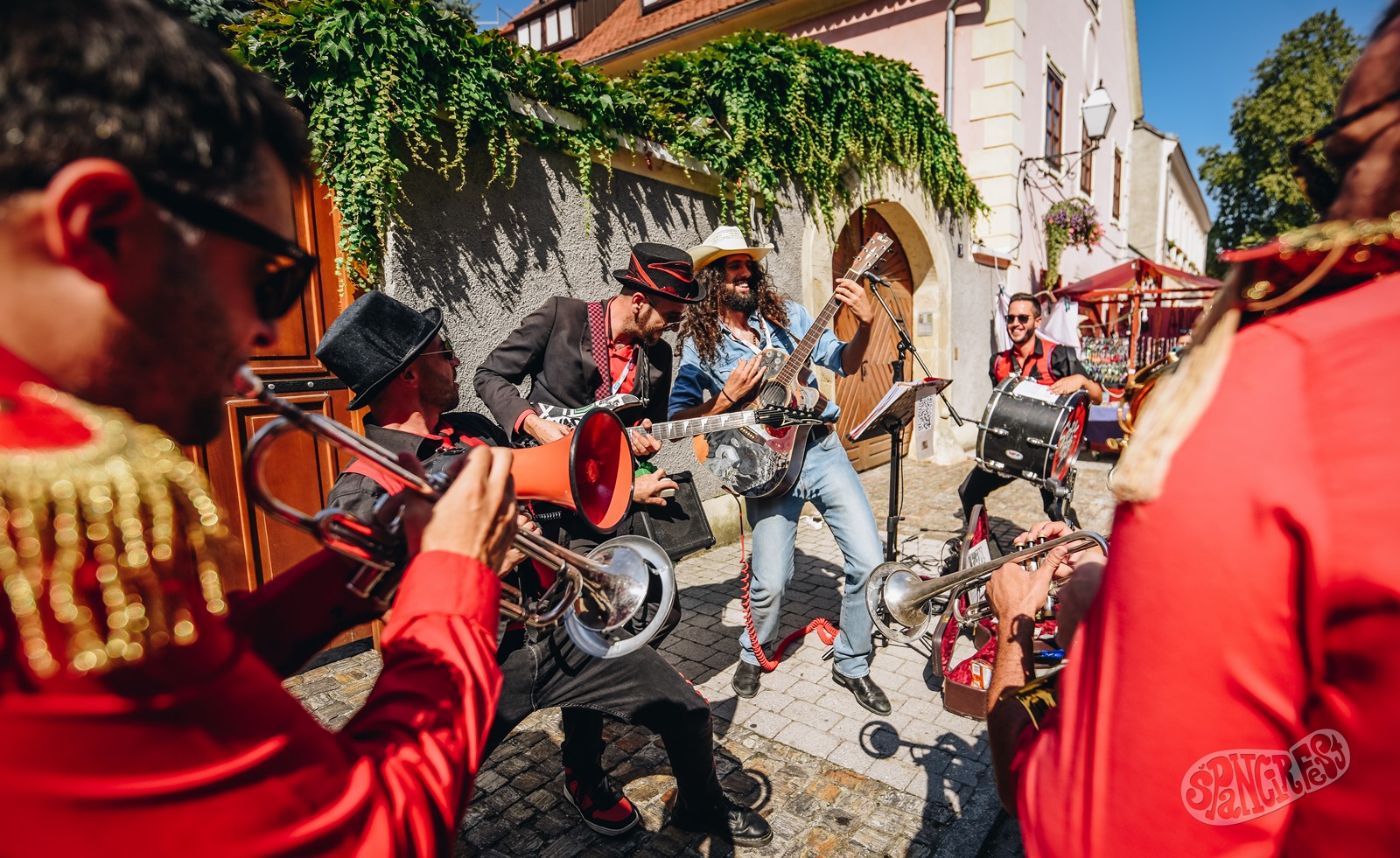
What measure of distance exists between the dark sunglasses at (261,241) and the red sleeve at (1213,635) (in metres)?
1.07

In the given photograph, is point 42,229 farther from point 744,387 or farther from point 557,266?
point 557,266

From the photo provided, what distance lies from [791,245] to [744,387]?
412 centimetres

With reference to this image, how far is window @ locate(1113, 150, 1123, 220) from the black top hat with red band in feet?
62.6

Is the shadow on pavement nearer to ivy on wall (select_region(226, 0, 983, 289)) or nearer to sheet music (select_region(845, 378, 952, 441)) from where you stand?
sheet music (select_region(845, 378, 952, 441))

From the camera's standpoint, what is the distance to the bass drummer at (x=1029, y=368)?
5.17 metres

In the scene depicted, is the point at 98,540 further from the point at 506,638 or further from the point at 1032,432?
the point at 1032,432

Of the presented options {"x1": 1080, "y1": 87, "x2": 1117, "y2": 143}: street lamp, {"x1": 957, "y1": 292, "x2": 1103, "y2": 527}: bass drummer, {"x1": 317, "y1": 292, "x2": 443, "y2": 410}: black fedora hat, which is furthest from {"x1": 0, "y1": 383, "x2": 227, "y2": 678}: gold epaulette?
{"x1": 1080, "y1": 87, "x2": 1117, "y2": 143}: street lamp

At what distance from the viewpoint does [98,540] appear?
670mm

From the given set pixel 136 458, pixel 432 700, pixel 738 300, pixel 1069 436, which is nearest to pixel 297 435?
pixel 738 300

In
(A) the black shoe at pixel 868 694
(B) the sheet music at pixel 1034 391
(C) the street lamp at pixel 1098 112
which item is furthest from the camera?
(C) the street lamp at pixel 1098 112

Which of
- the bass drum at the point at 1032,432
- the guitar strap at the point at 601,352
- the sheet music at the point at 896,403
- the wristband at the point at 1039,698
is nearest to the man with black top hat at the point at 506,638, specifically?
the guitar strap at the point at 601,352

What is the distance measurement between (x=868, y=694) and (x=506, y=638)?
2071mm

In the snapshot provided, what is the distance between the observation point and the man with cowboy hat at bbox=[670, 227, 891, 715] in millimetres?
3555

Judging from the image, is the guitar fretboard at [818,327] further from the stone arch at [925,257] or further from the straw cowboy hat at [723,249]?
the stone arch at [925,257]
